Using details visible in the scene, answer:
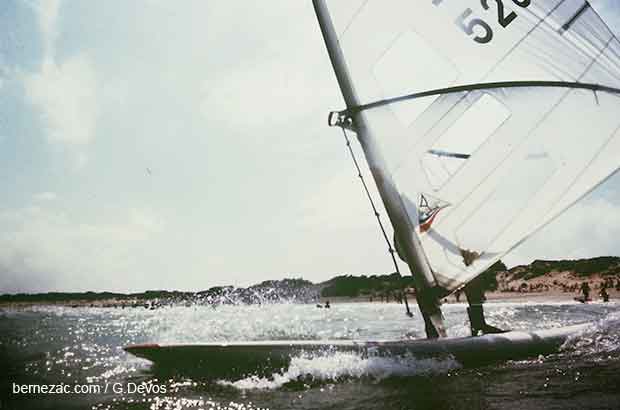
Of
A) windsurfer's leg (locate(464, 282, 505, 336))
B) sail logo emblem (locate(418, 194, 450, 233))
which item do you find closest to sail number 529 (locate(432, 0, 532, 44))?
sail logo emblem (locate(418, 194, 450, 233))

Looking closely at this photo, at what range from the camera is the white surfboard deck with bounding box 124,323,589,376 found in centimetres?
632

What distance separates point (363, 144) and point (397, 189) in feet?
2.94

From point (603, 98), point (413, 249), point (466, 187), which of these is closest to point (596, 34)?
point (603, 98)

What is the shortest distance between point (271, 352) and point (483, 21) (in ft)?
18.9

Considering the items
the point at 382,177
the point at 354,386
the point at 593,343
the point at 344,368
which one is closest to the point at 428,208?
the point at 382,177

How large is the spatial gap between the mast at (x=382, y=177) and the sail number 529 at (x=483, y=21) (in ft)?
5.40

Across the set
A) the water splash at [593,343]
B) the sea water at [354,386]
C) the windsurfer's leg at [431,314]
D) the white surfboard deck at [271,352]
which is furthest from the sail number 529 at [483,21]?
the water splash at [593,343]

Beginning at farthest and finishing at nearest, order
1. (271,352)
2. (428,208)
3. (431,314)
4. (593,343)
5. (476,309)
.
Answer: (593,343)
(476,309)
(431,314)
(428,208)
(271,352)

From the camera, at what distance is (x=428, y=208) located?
6758 mm

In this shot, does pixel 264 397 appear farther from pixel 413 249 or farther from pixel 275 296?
pixel 275 296

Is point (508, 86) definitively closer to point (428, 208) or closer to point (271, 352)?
point (428, 208)

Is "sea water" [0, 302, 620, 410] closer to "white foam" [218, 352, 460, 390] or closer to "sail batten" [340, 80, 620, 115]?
"white foam" [218, 352, 460, 390]

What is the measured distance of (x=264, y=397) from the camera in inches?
218

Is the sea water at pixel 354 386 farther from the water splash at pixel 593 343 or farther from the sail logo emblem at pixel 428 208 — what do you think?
the sail logo emblem at pixel 428 208
